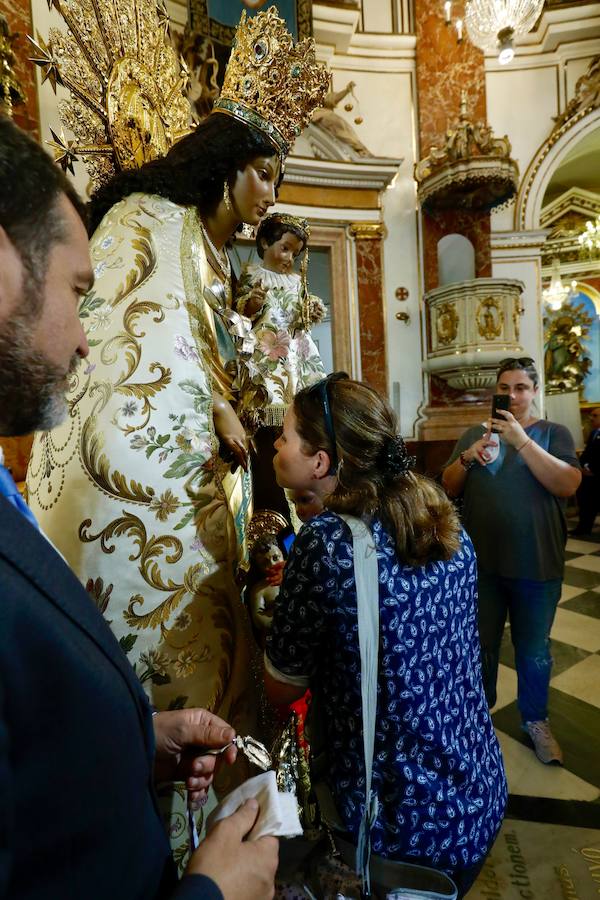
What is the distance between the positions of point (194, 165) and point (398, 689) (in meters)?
1.16

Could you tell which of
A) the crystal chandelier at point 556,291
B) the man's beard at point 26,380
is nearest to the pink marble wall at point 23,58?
the man's beard at point 26,380

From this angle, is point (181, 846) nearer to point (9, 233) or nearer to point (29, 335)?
point (29, 335)

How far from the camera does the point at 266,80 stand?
1.10m

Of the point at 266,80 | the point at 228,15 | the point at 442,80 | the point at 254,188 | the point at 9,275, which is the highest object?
the point at 442,80

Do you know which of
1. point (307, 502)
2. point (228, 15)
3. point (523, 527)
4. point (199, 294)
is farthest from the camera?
point (228, 15)

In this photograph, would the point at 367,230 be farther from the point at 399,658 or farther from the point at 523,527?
the point at 399,658

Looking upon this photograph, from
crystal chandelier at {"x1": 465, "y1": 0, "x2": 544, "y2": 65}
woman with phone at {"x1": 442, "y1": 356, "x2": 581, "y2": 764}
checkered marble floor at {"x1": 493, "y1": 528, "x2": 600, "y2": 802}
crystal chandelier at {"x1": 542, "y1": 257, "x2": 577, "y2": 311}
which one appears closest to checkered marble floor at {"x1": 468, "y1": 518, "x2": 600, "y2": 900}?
checkered marble floor at {"x1": 493, "y1": 528, "x2": 600, "y2": 802}

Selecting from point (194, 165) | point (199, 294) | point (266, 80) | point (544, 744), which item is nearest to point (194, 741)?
point (199, 294)

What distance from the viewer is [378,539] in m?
0.95

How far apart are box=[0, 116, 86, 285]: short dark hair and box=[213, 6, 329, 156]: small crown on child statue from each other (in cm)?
68

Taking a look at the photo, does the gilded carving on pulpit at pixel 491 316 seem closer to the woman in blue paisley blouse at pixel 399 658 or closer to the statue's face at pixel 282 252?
the statue's face at pixel 282 252

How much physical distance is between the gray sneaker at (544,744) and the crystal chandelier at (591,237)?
38.5ft

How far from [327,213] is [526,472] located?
16.8ft

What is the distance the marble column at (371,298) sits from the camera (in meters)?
6.23
